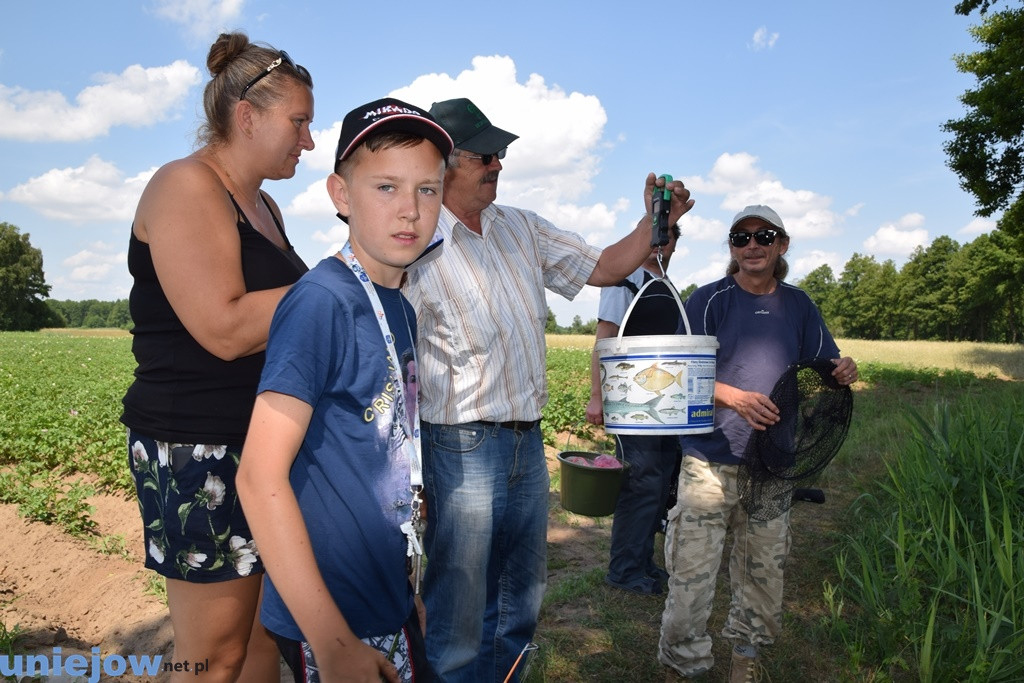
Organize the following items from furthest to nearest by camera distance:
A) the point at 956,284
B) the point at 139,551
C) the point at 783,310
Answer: the point at 956,284 → the point at 139,551 → the point at 783,310

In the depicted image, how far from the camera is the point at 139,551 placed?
555 centimetres

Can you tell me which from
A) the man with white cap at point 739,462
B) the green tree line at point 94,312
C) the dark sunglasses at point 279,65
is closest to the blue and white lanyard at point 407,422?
the dark sunglasses at point 279,65

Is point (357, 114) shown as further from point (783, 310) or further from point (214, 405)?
point (783, 310)

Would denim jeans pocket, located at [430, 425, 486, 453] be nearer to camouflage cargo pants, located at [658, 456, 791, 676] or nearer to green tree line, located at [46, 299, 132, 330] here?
camouflage cargo pants, located at [658, 456, 791, 676]

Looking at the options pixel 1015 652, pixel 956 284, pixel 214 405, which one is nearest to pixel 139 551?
pixel 214 405

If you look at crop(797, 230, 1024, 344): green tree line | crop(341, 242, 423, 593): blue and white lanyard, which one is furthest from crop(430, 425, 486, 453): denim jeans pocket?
crop(797, 230, 1024, 344): green tree line

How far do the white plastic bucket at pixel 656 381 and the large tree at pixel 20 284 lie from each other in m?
77.1

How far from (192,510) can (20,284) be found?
81.3m

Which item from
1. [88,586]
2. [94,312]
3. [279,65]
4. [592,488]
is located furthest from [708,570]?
[94,312]

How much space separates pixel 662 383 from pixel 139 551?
15.4 feet

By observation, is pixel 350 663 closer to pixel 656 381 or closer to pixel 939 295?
pixel 656 381

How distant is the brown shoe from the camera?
3352 millimetres

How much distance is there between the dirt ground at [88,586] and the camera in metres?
4.07

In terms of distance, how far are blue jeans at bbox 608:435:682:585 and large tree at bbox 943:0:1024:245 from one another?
1744 centimetres
